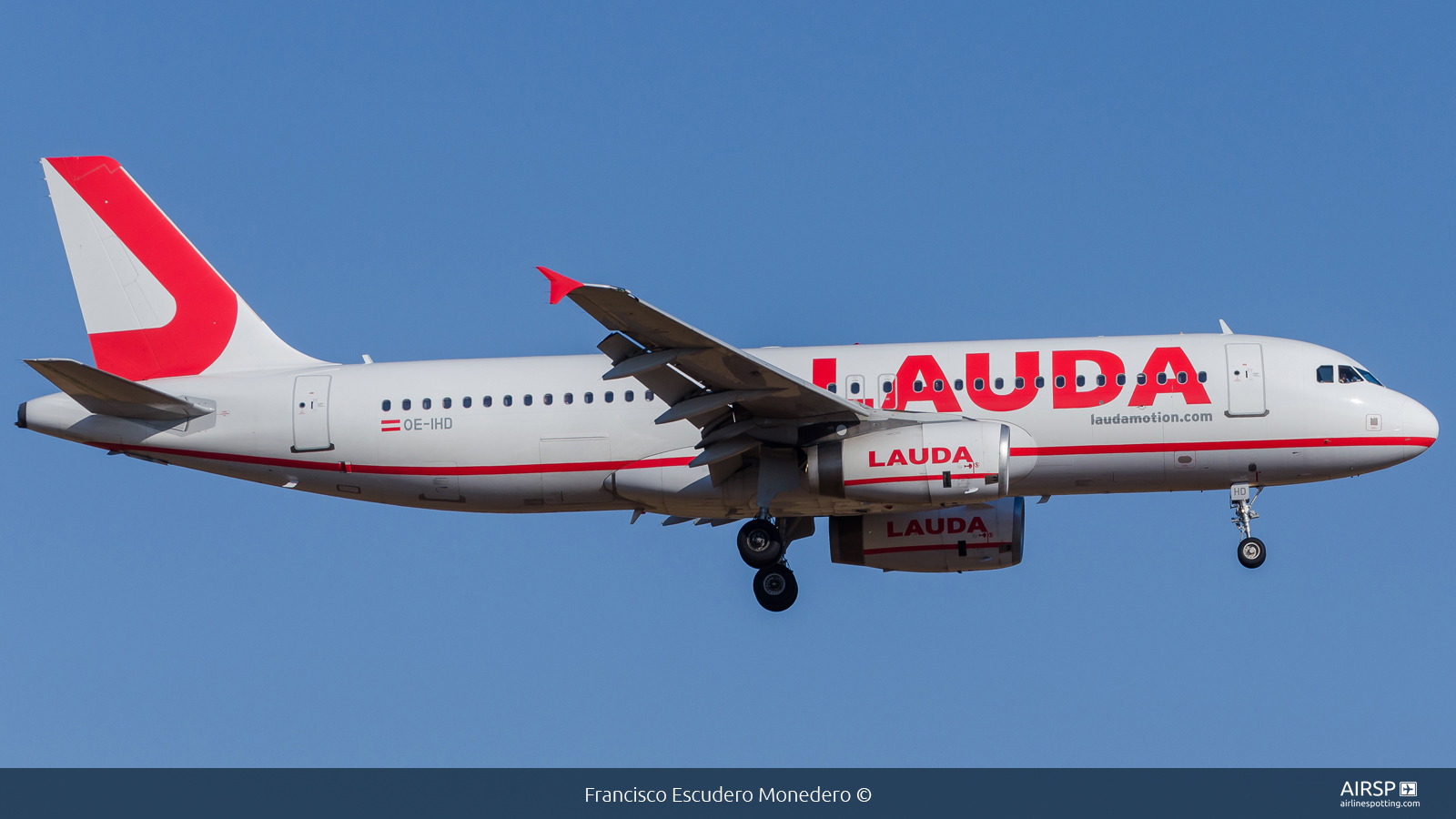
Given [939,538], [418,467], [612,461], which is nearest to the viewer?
[612,461]

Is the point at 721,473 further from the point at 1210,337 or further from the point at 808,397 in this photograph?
the point at 1210,337

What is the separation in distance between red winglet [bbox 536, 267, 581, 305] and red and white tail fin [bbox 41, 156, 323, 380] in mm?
10563

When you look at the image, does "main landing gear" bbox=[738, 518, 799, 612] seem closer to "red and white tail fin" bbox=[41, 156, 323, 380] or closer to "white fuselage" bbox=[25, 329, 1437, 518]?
"white fuselage" bbox=[25, 329, 1437, 518]

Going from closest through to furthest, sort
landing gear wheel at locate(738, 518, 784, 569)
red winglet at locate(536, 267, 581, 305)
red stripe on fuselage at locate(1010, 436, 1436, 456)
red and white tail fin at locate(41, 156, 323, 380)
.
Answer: red winglet at locate(536, 267, 581, 305)
red stripe on fuselage at locate(1010, 436, 1436, 456)
landing gear wheel at locate(738, 518, 784, 569)
red and white tail fin at locate(41, 156, 323, 380)

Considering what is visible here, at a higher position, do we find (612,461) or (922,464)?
(612,461)

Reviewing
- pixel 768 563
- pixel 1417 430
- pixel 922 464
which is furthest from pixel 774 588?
pixel 1417 430

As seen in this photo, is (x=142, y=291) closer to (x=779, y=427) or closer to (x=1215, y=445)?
(x=779, y=427)

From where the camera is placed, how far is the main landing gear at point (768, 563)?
29453 mm

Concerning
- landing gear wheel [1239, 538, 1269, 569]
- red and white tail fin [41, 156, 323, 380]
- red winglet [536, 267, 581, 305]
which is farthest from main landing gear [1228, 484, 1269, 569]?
red and white tail fin [41, 156, 323, 380]

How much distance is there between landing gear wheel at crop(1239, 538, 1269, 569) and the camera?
2859 cm

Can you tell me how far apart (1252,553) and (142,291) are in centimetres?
2274

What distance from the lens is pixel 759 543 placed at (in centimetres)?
2942

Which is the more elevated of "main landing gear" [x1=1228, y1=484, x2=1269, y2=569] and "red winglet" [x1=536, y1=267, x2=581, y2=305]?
"red winglet" [x1=536, y1=267, x2=581, y2=305]
